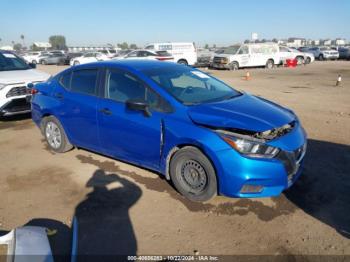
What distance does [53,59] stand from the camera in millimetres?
40156

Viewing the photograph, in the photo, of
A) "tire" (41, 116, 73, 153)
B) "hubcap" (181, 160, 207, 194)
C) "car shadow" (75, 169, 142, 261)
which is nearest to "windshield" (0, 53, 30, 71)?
"tire" (41, 116, 73, 153)

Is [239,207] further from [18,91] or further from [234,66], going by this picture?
[234,66]

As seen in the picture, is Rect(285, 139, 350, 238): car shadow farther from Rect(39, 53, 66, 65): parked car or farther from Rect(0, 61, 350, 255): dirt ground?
Rect(39, 53, 66, 65): parked car

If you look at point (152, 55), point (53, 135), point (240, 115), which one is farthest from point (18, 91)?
point (152, 55)

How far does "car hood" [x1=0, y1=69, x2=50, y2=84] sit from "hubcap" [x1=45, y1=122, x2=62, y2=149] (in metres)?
2.54

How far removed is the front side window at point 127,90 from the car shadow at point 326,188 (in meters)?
2.10

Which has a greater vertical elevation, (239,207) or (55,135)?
(55,135)

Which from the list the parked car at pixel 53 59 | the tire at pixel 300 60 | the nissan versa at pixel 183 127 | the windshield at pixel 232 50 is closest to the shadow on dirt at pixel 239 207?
the nissan versa at pixel 183 127

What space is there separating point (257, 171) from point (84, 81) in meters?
3.08

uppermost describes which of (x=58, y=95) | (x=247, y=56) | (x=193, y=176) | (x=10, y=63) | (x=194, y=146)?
(x=10, y=63)

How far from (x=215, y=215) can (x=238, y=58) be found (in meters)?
23.1

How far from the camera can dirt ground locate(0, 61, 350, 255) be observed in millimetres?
3293

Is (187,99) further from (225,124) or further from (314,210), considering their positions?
(314,210)

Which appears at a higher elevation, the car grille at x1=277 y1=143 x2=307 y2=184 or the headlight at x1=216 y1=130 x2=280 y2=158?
the headlight at x1=216 y1=130 x2=280 y2=158
